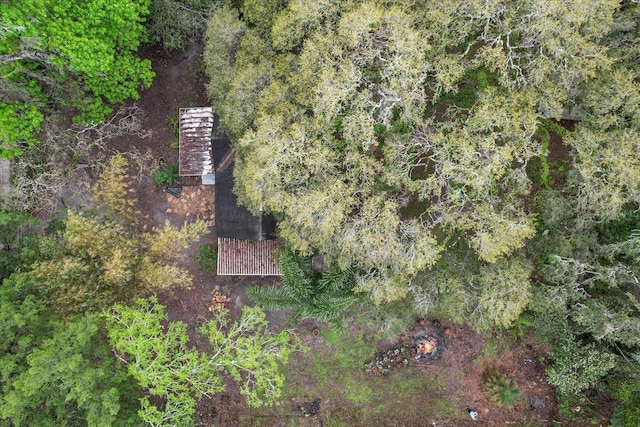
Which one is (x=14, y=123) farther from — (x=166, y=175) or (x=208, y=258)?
(x=208, y=258)

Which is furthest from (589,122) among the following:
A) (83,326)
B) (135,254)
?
(83,326)

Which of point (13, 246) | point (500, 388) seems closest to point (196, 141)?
point (13, 246)

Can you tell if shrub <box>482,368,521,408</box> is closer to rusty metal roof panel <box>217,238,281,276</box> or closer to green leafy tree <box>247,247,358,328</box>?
green leafy tree <box>247,247,358,328</box>

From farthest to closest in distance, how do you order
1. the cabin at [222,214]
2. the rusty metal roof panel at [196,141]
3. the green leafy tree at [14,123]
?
the rusty metal roof panel at [196,141], the cabin at [222,214], the green leafy tree at [14,123]

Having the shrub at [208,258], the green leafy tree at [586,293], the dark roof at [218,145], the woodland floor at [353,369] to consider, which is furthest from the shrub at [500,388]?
the dark roof at [218,145]

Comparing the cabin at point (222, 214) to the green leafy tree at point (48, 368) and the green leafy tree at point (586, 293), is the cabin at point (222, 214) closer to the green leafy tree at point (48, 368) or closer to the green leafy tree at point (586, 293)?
→ the green leafy tree at point (48, 368)

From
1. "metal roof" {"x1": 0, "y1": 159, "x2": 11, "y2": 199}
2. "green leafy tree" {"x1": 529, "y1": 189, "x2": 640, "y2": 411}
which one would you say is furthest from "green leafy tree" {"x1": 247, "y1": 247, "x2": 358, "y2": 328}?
"metal roof" {"x1": 0, "y1": 159, "x2": 11, "y2": 199}
